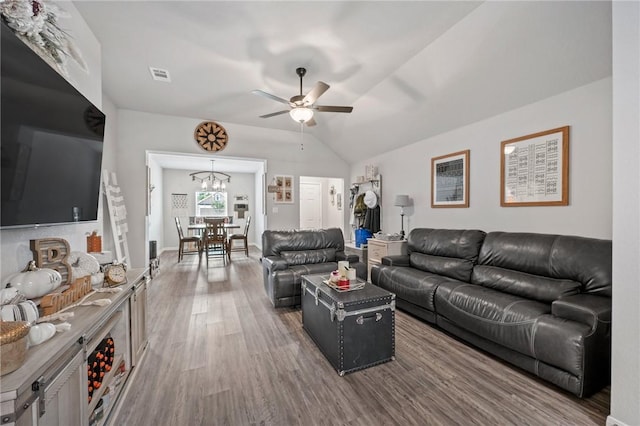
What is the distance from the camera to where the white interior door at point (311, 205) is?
27.6 ft

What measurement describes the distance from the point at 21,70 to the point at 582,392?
12.0ft

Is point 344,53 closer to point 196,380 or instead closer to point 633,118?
point 633,118

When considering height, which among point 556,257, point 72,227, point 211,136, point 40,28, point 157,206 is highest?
point 211,136

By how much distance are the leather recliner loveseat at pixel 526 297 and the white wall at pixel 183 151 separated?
3439mm

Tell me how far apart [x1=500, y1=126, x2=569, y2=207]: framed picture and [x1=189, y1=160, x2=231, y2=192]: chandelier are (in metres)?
6.74

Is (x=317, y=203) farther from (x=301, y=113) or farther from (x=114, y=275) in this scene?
(x=114, y=275)

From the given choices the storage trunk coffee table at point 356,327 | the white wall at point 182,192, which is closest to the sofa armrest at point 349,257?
the storage trunk coffee table at point 356,327

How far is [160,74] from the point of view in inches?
132

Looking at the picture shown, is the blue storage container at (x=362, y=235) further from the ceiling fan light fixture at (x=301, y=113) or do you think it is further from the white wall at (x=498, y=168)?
the ceiling fan light fixture at (x=301, y=113)

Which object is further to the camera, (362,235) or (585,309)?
(362,235)

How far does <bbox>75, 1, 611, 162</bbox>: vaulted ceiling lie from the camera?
2.19m

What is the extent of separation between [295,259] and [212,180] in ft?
16.3

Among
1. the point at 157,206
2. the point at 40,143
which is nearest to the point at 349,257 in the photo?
the point at 40,143

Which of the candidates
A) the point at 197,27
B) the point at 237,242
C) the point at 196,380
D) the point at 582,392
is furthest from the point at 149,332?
the point at 237,242
